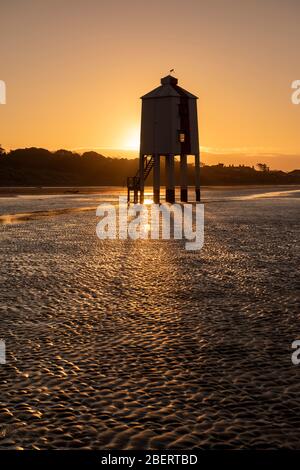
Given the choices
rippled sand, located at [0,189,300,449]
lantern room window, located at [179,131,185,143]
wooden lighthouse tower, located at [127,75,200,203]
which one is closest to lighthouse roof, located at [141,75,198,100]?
wooden lighthouse tower, located at [127,75,200,203]

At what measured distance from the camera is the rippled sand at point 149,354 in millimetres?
4137

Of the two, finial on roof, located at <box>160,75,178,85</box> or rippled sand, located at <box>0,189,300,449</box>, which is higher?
finial on roof, located at <box>160,75,178,85</box>

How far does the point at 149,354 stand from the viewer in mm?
5938

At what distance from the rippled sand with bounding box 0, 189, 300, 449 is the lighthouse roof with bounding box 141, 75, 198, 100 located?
32.0 metres

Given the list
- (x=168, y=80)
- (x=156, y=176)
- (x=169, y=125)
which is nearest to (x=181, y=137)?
(x=169, y=125)

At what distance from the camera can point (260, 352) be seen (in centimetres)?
597

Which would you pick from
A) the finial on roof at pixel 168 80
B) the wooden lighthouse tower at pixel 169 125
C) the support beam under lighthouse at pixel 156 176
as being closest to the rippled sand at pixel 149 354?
the wooden lighthouse tower at pixel 169 125

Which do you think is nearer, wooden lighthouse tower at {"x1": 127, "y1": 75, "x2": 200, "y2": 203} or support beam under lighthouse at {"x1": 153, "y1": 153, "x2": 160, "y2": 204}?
wooden lighthouse tower at {"x1": 127, "y1": 75, "x2": 200, "y2": 203}

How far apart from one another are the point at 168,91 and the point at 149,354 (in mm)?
38846

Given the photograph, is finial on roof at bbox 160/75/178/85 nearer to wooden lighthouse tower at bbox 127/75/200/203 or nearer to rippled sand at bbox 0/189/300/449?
wooden lighthouse tower at bbox 127/75/200/203

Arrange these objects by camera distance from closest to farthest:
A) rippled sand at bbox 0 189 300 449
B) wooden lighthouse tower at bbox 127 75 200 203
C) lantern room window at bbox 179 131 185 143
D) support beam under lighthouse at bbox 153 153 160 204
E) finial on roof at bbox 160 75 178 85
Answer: rippled sand at bbox 0 189 300 449
wooden lighthouse tower at bbox 127 75 200 203
lantern room window at bbox 179 131 185 143
support beam under lighthouse at bbox 153 153 160 204
finial on roof at bbox 160 75 178 85

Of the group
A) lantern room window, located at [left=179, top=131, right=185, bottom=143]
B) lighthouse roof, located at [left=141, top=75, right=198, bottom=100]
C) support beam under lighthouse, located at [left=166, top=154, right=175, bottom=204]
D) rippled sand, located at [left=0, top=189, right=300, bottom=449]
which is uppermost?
lighthouse roof, located at [left=141, top=75, right=198, bottom=100]

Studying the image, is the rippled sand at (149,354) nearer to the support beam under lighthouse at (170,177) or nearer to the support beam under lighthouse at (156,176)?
the support beam under lighthouse at (170,177)

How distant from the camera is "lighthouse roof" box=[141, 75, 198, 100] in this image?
141ft
